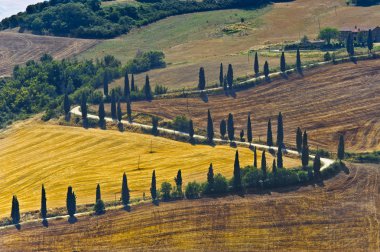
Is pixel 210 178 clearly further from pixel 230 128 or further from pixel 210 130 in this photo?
pixel 230 128

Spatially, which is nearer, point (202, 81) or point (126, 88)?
point (126, 88)

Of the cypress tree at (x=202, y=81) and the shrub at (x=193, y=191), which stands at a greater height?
the cypress tree at (x=202, y=81)

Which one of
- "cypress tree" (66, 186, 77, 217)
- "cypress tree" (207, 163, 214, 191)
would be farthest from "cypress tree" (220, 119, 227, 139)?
"cypress tree" (66, 186, 77, 217)

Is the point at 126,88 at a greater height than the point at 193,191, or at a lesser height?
greater

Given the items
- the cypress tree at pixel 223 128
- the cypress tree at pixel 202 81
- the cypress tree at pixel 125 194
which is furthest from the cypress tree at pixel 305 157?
the cypress tree at pixel 202 81

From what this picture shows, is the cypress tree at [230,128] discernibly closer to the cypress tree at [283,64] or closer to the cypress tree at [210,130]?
the cypress tree at [210,130]

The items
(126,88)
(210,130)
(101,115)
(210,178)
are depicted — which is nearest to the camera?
(210,178)

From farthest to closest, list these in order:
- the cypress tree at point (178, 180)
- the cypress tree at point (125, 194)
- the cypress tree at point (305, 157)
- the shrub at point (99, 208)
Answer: the cypress tree at point (305, 157), the cypress tree at point (178, 180), the cypress tree at point (125, 194), the shrub at point (99, 208)

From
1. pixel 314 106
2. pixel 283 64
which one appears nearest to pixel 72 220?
pixel 314 106
